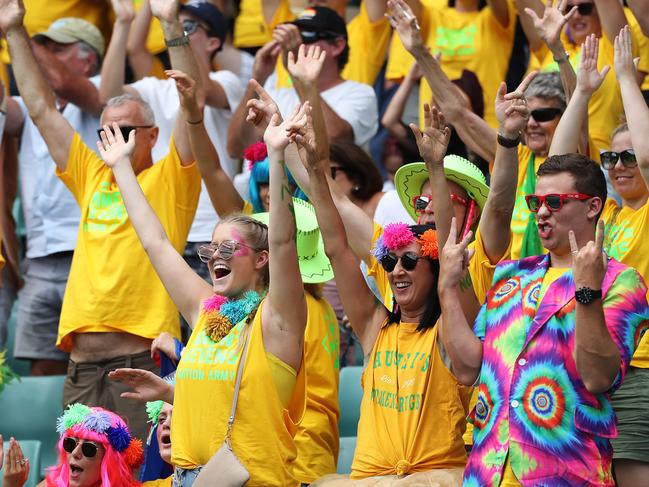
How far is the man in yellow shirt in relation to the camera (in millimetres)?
6406

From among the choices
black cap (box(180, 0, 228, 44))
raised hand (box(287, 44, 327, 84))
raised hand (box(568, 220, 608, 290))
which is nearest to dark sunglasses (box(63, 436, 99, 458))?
raised hand (box(287, 44, 327, 84))

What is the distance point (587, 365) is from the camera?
426cm

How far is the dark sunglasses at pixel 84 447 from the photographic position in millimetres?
5645

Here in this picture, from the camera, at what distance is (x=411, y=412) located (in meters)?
4.83

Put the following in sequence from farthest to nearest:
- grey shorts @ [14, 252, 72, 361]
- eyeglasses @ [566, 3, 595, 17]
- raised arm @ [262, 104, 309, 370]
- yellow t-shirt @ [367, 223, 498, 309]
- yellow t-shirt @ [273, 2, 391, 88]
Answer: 1. yellow t-shirt @ [273, 2, 391, 88]
2. grey shorts @ [14, 252, 72, 361]
3. eyeglasses @ [566, 3, 595, 17]
4. yellow t-shirt @ [367, 223, 498, 309]
5. raised arm @ [262, 104, 309, 370]

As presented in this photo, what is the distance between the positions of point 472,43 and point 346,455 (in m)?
3.24

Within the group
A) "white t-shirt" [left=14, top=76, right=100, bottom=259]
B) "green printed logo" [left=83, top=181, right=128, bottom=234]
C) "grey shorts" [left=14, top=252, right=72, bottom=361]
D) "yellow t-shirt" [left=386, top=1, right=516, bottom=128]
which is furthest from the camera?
"yellow t-shirt" [left=386, top=1, right=516, bottom=128]

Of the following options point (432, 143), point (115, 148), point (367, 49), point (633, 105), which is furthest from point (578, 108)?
point (367, 49)

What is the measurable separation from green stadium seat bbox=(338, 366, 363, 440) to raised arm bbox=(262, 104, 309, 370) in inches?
73.1

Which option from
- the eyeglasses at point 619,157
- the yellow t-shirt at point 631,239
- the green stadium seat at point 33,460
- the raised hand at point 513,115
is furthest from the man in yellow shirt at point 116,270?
the yellow t-shirt at point 631,239

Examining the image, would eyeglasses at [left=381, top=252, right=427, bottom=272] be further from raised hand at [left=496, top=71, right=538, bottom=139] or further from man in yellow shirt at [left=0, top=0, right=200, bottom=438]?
man in yellow shirt at [left=0, top=0, right=200, bottom=438]

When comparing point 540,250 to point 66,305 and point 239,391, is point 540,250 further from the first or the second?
point 66,305

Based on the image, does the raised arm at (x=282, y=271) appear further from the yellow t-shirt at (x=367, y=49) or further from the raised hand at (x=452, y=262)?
the yellow t-shirt at (x=367, y=49)

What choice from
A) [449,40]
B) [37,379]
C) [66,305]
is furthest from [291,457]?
[449,40]
